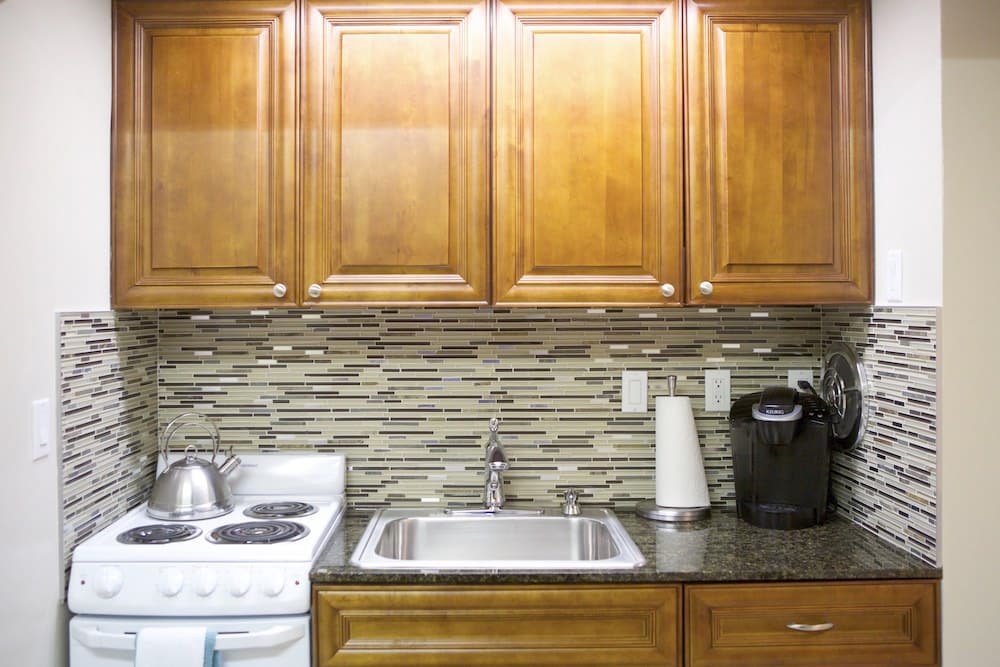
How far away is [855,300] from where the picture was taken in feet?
6.54

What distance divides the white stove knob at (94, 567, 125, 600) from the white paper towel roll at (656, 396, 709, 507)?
1.41m

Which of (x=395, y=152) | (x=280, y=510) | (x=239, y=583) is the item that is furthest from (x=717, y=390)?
(x=239, y=583)

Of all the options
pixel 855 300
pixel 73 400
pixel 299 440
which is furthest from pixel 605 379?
pixel 73 400

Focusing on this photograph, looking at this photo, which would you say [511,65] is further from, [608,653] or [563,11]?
[608,653]

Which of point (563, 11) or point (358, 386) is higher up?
point (563, 11)

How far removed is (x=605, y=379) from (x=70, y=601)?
151 centimetres

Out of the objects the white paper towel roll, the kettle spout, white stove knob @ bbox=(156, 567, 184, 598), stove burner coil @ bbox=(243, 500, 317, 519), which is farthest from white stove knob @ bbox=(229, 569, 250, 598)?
the white paper towel roll

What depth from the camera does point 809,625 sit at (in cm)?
176

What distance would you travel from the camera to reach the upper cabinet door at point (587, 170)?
1.99 m

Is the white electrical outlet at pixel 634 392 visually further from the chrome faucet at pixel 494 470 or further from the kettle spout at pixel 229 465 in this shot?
the kettle spout at pixel 229 465

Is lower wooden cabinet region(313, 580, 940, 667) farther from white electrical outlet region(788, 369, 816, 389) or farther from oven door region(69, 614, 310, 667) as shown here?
white electrical outlet region(788, 369, 816, 389)
